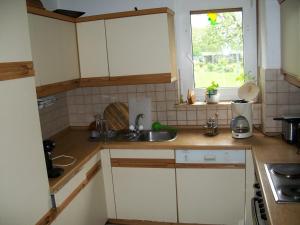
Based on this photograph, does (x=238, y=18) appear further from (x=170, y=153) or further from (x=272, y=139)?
(x=170, y=153)

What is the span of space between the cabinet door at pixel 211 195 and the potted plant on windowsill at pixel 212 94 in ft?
2.47

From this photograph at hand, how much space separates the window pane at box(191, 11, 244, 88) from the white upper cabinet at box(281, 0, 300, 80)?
0.58 m

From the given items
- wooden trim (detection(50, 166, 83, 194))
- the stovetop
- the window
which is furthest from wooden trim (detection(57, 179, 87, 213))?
the window

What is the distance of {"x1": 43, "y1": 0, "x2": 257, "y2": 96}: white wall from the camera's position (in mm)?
2881

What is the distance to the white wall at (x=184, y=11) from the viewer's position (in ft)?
9.45

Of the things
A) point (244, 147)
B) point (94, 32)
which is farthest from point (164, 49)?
point (244, 147)

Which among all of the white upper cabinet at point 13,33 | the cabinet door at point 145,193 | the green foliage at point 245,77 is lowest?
the cabinet door at point 145,193

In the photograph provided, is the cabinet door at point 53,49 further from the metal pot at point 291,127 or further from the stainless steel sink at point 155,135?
the metal pot at point 291,127

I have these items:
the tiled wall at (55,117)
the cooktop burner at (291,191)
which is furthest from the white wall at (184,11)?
the cooktop burner at (291,191)

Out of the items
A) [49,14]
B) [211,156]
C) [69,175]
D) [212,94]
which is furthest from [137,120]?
[49,14]

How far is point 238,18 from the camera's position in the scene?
292cm

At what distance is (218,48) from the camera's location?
300cm

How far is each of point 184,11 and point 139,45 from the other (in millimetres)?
625

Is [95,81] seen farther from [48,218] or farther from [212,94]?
[48,218]
